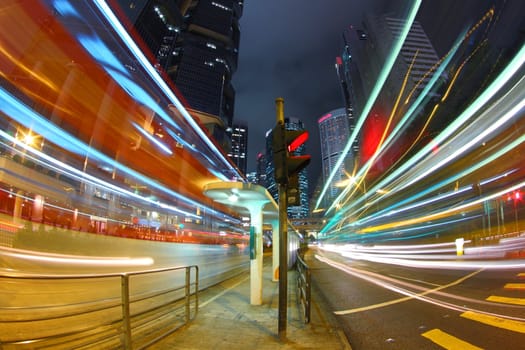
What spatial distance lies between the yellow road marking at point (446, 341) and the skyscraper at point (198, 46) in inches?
2878

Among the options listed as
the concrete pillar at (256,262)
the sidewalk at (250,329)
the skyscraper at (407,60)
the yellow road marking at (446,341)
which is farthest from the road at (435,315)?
the skyscraper at (407,60)

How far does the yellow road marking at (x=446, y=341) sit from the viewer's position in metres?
4.28

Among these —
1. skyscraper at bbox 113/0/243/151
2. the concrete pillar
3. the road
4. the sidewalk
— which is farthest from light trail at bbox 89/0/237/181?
skyscraper at bbox 113/0/243/151

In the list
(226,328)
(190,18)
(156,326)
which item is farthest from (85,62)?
(190,18)

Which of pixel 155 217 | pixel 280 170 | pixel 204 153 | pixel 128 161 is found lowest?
pixel 155 217

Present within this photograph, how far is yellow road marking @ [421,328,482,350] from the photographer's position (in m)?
4.28

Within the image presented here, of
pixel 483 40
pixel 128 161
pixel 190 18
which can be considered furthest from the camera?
pixel 190 18

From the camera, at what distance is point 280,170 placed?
16.0 ft

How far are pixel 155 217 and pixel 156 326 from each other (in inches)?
148

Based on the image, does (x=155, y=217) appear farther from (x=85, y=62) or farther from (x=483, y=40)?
(x=483, y=40)

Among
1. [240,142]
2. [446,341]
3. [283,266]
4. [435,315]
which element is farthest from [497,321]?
[240,142]

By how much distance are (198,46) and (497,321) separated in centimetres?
11696

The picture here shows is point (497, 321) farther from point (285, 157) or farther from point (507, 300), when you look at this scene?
point (285, 157)

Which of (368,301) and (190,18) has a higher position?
(190,18)
